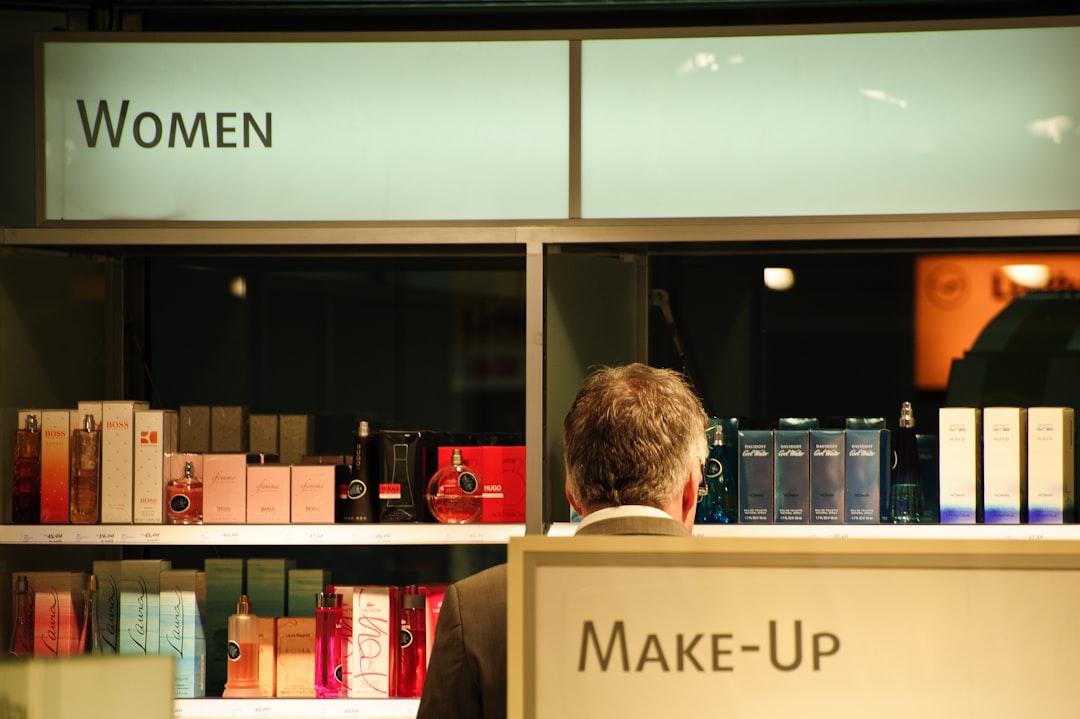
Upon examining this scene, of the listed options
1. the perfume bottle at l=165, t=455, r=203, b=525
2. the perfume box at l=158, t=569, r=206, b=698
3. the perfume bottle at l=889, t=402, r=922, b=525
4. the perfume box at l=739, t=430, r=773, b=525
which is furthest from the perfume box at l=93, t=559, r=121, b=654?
the perfume bottle at l=889, t=402, r=922, b=525

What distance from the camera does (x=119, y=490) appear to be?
2.81 meters

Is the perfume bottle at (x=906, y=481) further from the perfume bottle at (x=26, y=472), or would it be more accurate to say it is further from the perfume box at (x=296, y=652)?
the perfume bottle at (x=26, y=472)

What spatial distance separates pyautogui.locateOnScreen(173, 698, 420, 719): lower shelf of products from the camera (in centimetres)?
271

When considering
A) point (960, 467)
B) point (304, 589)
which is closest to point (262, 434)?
point (304, 589)

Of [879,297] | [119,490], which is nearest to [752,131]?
[879,297]

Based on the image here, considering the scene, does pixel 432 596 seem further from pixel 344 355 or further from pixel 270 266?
pixel 270 266

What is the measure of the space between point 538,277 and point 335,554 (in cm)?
134

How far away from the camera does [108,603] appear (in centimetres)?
287

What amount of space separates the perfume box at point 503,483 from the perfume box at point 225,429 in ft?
2.61

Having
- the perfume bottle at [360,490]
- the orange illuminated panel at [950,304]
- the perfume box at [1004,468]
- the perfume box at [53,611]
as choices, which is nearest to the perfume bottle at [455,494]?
the perfume bottle at [360,490]

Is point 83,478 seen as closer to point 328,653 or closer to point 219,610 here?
point 219,610

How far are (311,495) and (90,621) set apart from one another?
26.5 inches

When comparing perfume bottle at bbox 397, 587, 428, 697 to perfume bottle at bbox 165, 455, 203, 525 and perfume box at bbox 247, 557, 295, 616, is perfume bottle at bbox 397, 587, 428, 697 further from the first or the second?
perfume bottle at bbox 165, 455, 203, 525

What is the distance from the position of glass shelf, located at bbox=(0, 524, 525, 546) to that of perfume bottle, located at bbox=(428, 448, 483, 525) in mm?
91
